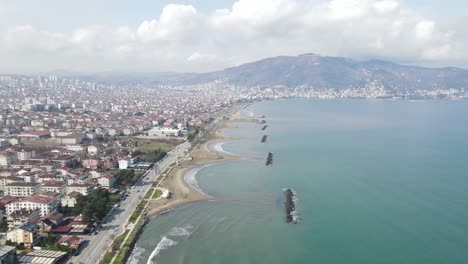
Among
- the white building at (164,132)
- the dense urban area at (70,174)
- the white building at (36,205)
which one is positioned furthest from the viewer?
the white building at (164,132)

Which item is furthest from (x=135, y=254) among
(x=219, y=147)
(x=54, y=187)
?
(x=219, y=147)

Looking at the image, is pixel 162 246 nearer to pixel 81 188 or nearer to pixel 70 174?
pixel 81 188

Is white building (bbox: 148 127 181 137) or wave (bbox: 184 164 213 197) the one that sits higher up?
white building (bbox: 148 127 181 137)

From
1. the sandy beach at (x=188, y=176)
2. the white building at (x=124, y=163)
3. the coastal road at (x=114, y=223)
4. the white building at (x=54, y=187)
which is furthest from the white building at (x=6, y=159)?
the sandy beach at (x=188, y=176)

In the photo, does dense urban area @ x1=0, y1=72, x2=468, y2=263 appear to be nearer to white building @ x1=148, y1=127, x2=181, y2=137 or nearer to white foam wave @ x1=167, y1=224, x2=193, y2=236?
white building @ x1=148, y1=127, x2=181, y2=137

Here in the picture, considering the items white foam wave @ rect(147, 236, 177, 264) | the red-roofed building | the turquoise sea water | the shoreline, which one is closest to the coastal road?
the red-roofed building

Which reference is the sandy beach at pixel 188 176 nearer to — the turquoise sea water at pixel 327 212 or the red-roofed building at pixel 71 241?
the turquoise sea water at pixel 327 212

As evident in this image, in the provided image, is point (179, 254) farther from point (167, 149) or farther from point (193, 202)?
point (167, 149)
